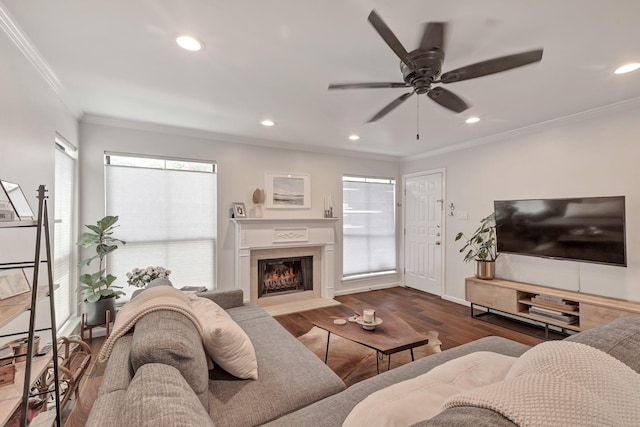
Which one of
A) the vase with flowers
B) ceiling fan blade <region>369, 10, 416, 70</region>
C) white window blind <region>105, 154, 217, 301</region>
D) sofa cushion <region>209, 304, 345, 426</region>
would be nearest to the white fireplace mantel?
white window blind <region>105, 154, 217, 301</region>

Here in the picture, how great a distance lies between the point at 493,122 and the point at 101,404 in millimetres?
4083

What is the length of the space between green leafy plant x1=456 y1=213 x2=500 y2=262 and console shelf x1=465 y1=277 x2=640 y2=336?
35cm

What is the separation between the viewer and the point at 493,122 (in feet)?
11.4

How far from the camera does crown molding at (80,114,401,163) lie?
132 inches

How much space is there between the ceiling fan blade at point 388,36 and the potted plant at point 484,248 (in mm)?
3049


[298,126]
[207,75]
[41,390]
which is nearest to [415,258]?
[298,126]

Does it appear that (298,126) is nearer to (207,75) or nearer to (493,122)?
(207,75)

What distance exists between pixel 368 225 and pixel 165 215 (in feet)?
10.5

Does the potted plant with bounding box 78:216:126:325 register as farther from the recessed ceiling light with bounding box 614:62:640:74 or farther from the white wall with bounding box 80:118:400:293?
the recessed ceiling light with bounding box 614:62:640:74

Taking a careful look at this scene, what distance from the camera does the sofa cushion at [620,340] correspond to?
1.07 m

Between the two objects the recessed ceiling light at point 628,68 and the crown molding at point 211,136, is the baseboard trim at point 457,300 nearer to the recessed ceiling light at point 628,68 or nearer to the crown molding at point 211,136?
the crown molding at point 211,136

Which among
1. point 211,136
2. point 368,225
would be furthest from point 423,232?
point 211,136

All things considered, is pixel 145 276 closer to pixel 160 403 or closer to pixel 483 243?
pixel 160 403

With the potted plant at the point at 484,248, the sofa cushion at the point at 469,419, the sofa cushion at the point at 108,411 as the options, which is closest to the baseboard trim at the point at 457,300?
the potted plant at the point at 484,248
